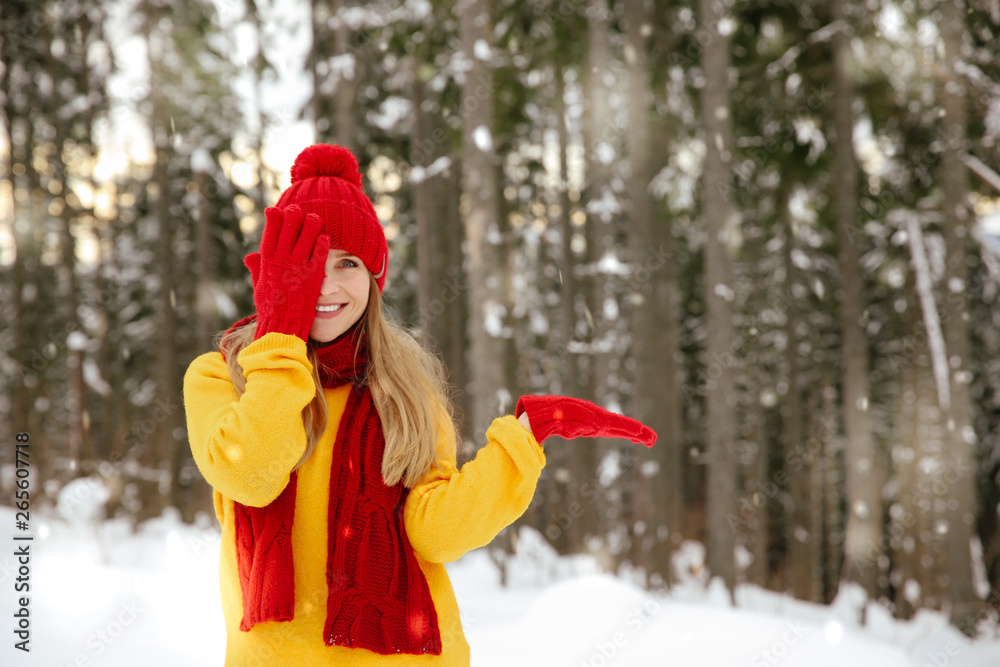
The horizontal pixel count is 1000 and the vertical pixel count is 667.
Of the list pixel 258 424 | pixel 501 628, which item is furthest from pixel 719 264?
pixel 258 424

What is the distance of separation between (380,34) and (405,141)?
2.92 metres

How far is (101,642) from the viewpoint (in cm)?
510

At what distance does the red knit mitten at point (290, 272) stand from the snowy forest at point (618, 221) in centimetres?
544

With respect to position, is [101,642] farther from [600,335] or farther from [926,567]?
[926,567]

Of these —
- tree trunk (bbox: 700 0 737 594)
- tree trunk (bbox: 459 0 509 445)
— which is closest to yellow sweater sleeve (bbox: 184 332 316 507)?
tree trunk (bbox: 459 0 509 445)

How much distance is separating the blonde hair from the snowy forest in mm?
5219

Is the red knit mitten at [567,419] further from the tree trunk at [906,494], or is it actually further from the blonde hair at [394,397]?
the tree trunk at [906,494]

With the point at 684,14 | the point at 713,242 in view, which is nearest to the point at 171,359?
the point at 713,242

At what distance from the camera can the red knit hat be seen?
6.81ft

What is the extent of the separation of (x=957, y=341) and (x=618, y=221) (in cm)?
861

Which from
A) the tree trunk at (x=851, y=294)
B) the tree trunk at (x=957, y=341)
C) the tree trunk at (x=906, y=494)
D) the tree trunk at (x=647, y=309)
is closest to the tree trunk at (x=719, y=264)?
the tree trunk at (x=647, y=309)

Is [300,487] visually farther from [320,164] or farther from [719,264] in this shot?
[719,264]

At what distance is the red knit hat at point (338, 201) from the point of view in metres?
2.08

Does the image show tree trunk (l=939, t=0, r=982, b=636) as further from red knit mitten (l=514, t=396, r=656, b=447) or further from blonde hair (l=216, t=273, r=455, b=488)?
blonde hair (l=216, t=273, r=455, b=488)
